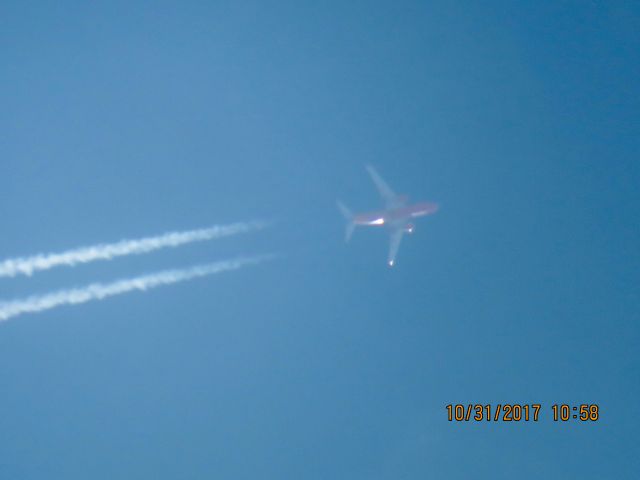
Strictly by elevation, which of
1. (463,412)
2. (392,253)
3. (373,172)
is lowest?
(463,412)

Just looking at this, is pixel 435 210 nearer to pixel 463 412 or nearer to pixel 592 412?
pixel 463 412

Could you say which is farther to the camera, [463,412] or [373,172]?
[373,172]

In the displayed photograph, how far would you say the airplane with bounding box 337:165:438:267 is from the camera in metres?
67.4

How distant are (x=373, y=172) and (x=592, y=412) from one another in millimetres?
31340

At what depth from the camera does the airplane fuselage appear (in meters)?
67.4

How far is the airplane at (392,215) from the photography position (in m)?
67.4

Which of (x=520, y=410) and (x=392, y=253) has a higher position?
(x=392, y=253)

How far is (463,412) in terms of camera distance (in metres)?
63.5

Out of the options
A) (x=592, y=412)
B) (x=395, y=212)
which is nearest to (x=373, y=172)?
(x=395, y=212)

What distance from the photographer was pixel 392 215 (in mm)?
67938

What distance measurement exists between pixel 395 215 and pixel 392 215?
1.04 feet

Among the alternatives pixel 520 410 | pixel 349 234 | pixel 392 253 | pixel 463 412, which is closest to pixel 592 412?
pixel 520 410

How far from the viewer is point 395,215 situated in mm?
67812

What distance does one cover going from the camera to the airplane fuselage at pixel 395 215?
67438mm
